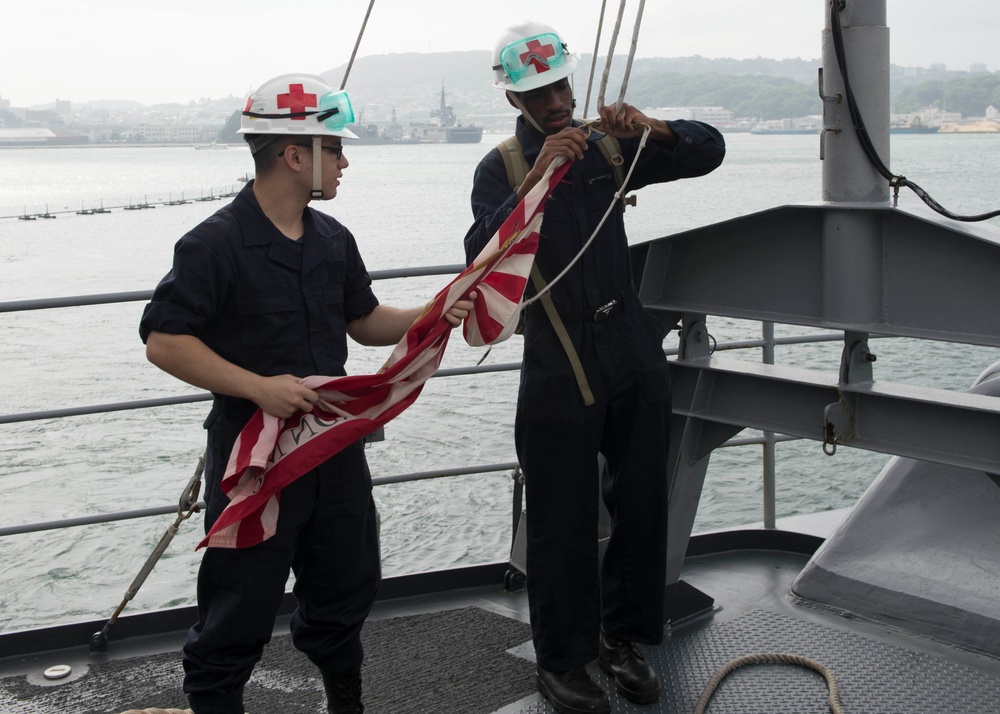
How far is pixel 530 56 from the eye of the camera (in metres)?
2.62

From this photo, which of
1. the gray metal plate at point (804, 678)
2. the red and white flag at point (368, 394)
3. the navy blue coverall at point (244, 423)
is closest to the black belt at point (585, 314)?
the red and white flag at point (368, 394)

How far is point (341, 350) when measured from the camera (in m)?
2.55

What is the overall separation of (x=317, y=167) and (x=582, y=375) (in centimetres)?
83

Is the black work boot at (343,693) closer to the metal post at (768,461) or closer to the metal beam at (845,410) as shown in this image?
the metal beam at (845,410)

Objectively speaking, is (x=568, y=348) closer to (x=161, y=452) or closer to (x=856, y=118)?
(x=856, y=118)

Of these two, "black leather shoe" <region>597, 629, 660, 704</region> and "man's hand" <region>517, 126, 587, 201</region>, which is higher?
"man's hand" <region>517, 126, 587, 201</region>

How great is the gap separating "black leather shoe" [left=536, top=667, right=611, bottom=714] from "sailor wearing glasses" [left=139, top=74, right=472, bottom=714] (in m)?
0.66

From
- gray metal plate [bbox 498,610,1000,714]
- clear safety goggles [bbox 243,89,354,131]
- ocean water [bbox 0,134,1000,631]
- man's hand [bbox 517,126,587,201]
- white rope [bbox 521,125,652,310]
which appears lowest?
ocean water [bbox 0,134,1000,631]

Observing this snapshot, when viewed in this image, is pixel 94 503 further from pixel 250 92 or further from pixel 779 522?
pixel 250 92

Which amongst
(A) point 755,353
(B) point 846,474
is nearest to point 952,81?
(A) point 755,353

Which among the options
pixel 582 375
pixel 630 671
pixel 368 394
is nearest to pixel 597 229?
pixel 582 375

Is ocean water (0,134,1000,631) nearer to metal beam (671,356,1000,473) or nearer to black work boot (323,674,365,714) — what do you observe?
metal beam (671,356,1000,473)

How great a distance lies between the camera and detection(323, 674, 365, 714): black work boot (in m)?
2.67

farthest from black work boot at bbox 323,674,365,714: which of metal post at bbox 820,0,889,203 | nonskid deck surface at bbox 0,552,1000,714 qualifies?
metal post at bbox 820,0,889,203
